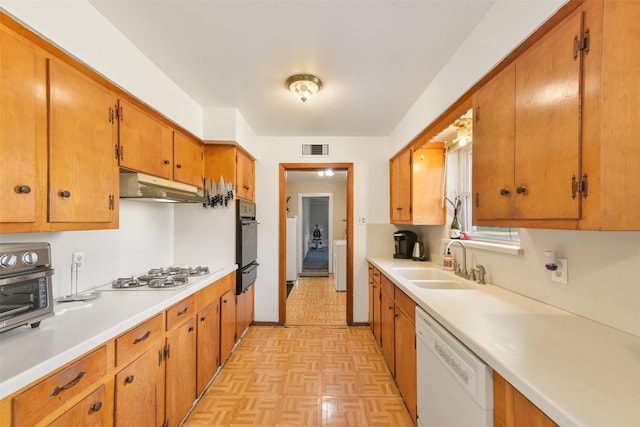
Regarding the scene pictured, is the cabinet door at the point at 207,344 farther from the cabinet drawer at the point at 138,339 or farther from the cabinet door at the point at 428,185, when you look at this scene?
the cabinet door at the point at 428,185

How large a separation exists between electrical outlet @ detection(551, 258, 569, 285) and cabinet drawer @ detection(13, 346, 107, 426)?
2.07m

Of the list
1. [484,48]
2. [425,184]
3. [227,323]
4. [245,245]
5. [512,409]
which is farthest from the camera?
[245,245]

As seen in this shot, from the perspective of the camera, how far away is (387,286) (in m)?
2.43

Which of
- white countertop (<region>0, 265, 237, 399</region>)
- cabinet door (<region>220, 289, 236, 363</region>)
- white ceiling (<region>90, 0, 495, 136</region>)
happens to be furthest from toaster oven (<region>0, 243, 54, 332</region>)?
cabinet door (<region>220, 289, 236, 363</region>)

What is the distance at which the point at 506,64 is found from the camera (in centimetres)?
131

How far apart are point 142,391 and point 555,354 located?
1766 millimetres

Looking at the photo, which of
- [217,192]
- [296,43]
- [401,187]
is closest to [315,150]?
[401,187]

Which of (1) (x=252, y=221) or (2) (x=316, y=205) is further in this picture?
(2) (x=316, y=205)

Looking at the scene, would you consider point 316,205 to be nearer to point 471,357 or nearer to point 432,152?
point 432,152

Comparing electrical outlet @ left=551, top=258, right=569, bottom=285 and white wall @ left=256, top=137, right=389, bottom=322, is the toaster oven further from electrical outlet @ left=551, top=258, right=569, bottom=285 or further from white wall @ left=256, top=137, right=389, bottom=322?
white wall @ left=256, top=137, right=389, bottom=322

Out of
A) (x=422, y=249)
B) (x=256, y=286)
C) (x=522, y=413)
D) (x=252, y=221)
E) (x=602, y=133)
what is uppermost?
(x=602, y=133)

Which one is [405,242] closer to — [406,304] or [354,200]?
[354,200]

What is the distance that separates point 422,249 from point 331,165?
1.48m

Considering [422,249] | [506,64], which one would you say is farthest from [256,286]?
[506,64]
